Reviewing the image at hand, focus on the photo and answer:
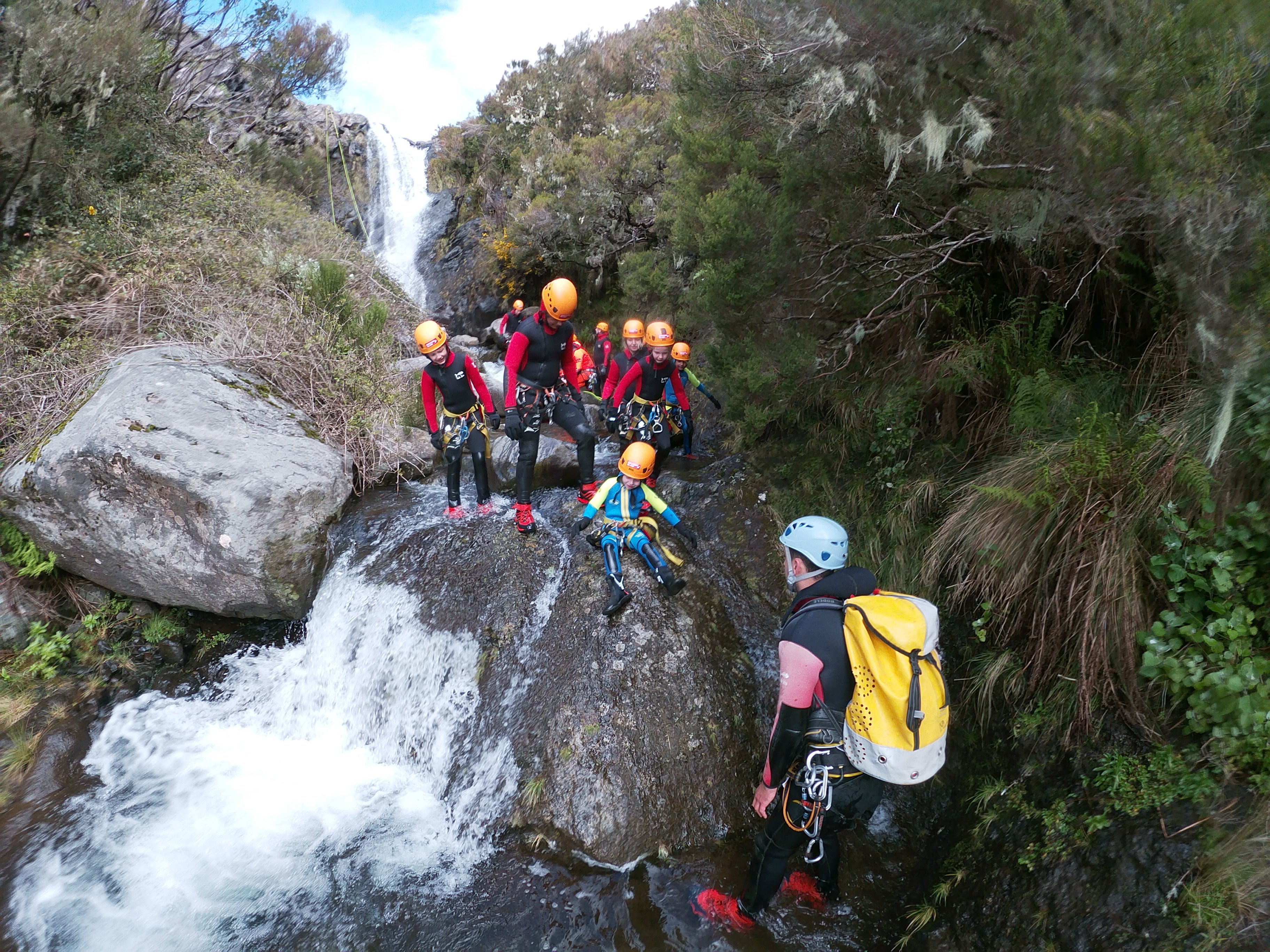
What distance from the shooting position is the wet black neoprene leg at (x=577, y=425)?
584 centimetres

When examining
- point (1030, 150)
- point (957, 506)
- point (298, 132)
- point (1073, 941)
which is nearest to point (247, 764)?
point (1073, 941)

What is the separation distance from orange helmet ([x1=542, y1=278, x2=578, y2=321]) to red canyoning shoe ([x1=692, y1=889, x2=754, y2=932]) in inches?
173

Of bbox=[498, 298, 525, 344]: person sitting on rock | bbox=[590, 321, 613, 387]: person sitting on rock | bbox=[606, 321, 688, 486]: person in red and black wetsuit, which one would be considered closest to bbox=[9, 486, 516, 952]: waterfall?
bbox=[606, 321, 688, 486]: person in red and black wetsuit

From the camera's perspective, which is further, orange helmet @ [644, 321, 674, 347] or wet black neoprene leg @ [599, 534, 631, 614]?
orange helmet @ [644, 321, 674, 347]

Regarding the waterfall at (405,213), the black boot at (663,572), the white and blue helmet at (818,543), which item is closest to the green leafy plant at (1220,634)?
the white and blue helmet at (818,543)

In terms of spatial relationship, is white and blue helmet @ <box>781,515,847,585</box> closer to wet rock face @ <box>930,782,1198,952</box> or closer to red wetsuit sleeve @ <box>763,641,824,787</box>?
red wetsuit sleeve @ <box>763,641,824,787</box>

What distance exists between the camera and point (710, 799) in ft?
13.4

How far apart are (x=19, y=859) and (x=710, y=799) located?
4657 mm

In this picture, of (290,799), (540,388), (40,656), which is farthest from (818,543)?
(40,656)

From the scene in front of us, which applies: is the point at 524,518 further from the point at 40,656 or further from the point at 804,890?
the point at 40,656

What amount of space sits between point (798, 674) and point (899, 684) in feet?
1.45

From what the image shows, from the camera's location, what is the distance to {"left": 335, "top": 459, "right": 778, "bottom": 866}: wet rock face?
4.02m

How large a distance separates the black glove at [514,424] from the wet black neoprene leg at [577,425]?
13.5 inches

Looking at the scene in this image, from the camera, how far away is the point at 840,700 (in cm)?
Answer: 285
